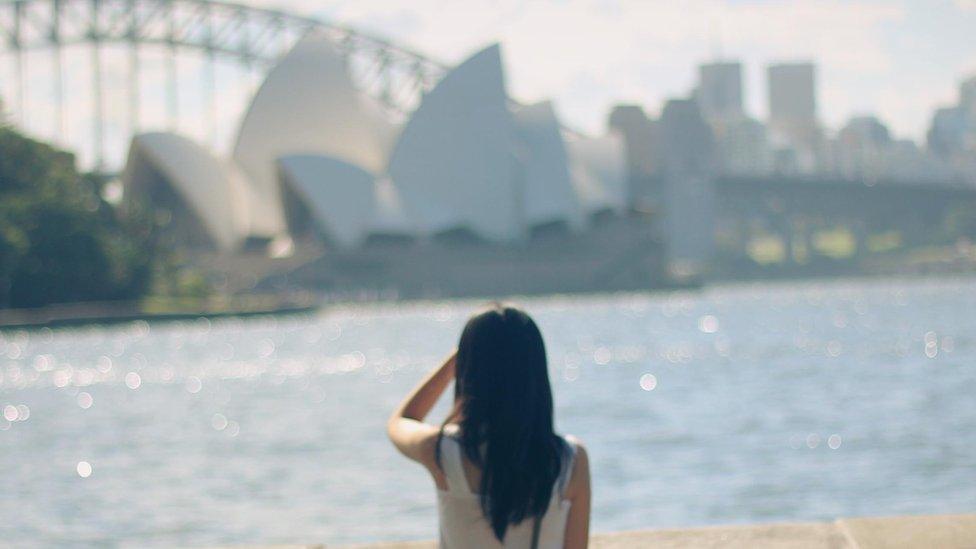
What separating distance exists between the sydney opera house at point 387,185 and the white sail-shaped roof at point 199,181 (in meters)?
0.07

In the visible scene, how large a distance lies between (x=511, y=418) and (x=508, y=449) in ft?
0.19

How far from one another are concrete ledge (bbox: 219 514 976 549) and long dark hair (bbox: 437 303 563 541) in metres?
1.59

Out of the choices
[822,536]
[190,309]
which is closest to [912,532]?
[822,536]

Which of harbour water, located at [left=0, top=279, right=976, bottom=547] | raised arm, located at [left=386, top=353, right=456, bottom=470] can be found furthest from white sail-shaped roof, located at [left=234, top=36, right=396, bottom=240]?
raised arm, located at [left=386, top=353, right=456, bottom=470]

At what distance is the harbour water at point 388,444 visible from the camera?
12930mm

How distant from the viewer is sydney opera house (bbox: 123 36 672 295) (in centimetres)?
7312

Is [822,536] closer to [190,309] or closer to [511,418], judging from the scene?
[511,418]

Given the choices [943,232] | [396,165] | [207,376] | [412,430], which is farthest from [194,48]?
[412,430]

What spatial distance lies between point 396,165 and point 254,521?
63.0 metres

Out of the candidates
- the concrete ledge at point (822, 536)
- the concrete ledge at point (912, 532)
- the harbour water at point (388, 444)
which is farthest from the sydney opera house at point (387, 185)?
the concrete ledge at point (912, 532)

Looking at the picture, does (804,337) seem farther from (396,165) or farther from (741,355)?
(396,165)

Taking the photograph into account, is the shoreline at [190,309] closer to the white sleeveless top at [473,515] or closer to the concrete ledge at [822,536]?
the concrete ledge at [822,536]

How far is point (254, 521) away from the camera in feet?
41.7

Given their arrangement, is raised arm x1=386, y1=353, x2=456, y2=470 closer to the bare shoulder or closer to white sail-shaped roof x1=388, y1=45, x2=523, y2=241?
the bare shoulder
